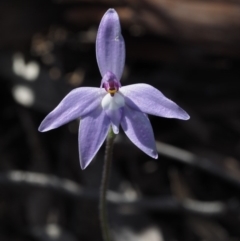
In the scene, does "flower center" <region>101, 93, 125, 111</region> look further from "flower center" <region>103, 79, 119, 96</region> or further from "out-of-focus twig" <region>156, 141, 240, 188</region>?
"out-of-focus twig" <region>156, 141, 240, 188</region>

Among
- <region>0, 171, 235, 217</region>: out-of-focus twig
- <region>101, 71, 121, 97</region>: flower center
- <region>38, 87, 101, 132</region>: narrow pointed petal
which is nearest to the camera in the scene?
<region>38, 87, 101, 132</region>: narrow pointed petal

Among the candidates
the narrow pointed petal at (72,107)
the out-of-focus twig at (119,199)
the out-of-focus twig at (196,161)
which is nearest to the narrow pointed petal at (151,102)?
the narrow pointed petal at (72,107)

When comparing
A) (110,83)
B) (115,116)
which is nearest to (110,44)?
(110,83)

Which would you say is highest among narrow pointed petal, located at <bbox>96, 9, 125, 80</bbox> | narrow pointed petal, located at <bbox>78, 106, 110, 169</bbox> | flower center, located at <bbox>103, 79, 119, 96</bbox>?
narrow pointed petal, located at <bbox>96, 9, 125, 80</bbox>

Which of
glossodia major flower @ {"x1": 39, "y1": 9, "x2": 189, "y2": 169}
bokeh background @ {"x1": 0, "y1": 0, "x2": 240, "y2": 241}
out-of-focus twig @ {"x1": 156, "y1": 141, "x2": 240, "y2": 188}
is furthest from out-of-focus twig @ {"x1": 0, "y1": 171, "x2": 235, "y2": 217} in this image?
glossodia major flower @ {"x1": 39, "y1": 9, "x2": 189, "y2": 169}

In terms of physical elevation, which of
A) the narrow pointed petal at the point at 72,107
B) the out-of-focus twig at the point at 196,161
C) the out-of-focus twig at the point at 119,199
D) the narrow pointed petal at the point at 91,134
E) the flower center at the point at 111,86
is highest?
the flower center at the point at 111,86

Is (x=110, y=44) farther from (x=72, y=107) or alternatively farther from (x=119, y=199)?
(x=119, y=199)

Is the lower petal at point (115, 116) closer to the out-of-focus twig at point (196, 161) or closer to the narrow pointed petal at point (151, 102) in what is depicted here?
the narrow pointed petal at point (151, 102)
